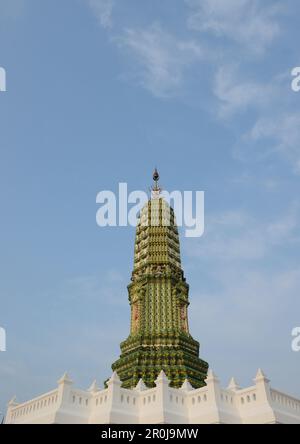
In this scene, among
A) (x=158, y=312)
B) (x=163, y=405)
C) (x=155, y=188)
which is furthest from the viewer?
(x=155, y=188)

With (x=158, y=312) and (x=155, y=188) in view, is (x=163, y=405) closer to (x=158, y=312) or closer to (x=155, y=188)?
(x=158, y=312)

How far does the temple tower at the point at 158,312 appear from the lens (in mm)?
41969

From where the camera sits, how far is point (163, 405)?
22078 mm

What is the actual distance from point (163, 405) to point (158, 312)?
2552cm

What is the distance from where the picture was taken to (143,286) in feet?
163

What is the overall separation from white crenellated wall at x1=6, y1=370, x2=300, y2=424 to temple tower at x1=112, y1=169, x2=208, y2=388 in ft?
58.5

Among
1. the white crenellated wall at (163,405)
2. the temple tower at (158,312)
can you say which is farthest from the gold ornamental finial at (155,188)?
the white crenellated wall at (163,405)

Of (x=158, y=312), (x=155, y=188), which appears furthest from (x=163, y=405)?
(x=155, y=188)

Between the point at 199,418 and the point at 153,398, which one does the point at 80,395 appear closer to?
the point at 153,398

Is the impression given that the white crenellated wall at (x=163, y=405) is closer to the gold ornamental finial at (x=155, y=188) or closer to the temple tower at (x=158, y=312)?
the temple tower at (x=158, y=312)

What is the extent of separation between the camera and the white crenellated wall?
2142 cm

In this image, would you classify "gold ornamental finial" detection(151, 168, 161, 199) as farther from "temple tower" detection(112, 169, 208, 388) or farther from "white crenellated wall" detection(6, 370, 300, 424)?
"white crenellated wall" detection(6, 370, 300, 424)

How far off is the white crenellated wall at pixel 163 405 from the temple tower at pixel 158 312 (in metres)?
17.8
